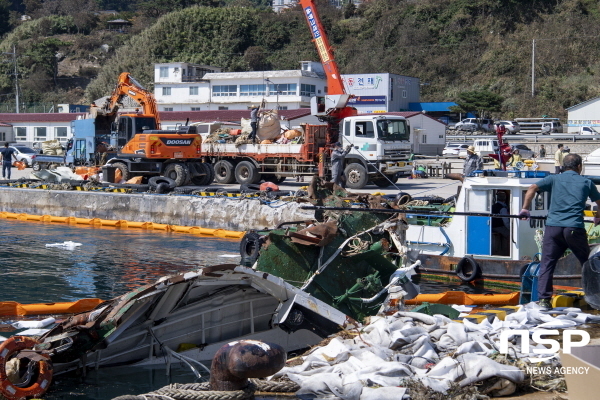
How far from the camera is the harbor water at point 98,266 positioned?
716 cm

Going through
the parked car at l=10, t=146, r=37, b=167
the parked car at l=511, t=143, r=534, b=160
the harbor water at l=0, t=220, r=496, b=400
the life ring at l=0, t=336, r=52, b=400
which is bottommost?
the harbor water at l=0, t=220, r=496, b=400

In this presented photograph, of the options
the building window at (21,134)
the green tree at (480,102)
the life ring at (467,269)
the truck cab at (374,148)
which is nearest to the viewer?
the life ring at (467,269)

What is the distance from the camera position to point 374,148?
945 inches

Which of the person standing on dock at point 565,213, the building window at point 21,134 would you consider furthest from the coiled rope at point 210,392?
the building window at point 21,134

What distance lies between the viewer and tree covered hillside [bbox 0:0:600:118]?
61875 mm

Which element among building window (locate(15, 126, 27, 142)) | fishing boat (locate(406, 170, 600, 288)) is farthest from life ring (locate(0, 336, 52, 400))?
building window (locate(15, 126, 27, 142))

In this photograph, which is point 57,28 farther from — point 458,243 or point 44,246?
point 458,243

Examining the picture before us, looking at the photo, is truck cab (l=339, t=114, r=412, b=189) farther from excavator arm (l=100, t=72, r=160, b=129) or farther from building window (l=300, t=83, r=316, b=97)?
building window (l=300, t=83, r=316, b=97)

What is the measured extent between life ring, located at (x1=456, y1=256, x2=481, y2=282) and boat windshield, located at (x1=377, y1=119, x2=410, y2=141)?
12.5 metres

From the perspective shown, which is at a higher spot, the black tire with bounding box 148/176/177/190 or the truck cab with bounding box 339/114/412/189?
the truck cab with bounding box 339/114/412/189

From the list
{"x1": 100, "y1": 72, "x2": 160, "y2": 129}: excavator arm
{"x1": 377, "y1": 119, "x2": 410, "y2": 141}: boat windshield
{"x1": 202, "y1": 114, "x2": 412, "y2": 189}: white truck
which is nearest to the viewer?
{"x1": 202, "y1": 114, "x2": 412, "y2": 189}: white truck

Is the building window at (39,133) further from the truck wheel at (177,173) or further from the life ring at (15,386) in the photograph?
the life ring at (15,386)

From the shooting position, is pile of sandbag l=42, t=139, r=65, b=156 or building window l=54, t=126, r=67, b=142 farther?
building window l=54, t=126, r=67, b=142

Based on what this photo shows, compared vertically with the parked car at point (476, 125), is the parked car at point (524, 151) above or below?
below
